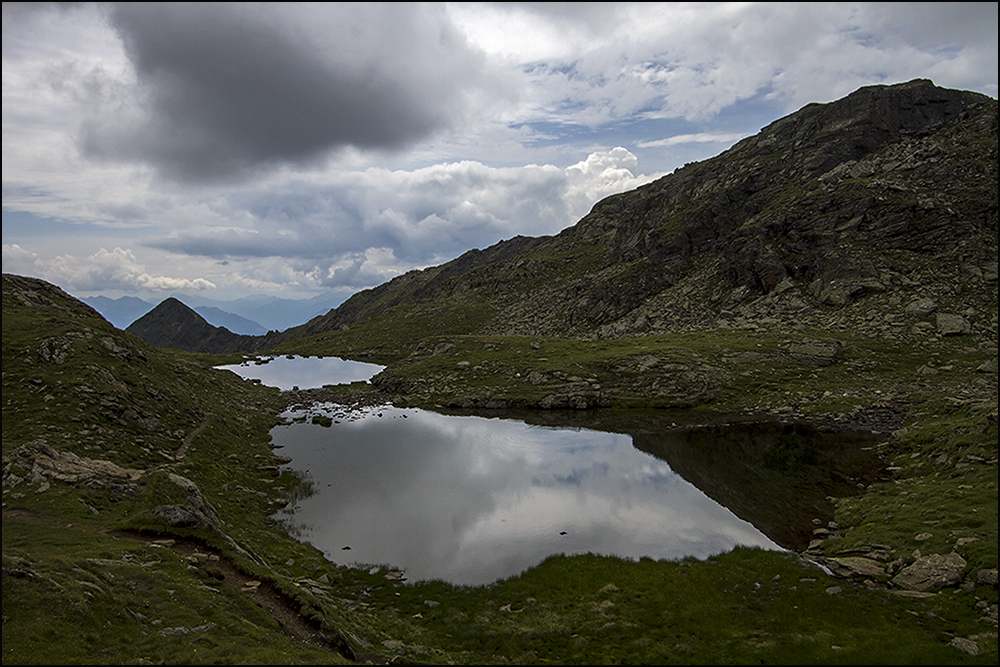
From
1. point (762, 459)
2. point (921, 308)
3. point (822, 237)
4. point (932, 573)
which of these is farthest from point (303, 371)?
point (921, 308)

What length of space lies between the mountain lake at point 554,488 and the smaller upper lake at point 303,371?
39119 millimetres

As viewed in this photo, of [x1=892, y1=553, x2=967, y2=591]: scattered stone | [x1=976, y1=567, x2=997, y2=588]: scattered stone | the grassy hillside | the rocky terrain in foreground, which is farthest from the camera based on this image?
[x1=892, y1=553, x2=967, y2=591]: scattered stone

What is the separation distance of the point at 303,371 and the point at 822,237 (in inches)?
4824

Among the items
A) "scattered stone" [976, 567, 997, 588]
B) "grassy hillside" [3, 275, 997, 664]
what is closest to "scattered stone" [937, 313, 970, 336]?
"grassy hillside" [3, 275, 997, 664]

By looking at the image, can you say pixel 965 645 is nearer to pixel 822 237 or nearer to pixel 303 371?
pixel 822 237

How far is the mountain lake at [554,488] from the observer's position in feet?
107

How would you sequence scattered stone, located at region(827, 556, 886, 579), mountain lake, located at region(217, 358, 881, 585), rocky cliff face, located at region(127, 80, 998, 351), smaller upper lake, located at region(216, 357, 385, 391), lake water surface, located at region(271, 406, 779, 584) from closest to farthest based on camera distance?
1. scattered stone, located at region(827, 556, 886, 579)
2. lake water surface, located at region(271, 406, 779, 584)
3. mountain lake, located at region(217, 358, 881, 585)
4. rocky cliff face, located at region(127, 80, 998, 351)
5. smaller upper lake, located at region(216, 357, 385, 391)

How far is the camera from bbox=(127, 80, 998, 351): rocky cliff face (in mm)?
79250

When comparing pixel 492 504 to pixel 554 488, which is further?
pixel 554 488

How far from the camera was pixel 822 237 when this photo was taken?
314ft

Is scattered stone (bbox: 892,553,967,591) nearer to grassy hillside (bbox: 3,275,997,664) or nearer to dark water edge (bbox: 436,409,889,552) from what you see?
grassy hillside (bbox: 3,275,997,664)

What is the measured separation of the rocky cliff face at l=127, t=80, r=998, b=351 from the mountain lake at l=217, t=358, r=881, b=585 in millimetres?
42966

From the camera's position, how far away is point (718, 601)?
25.5 m

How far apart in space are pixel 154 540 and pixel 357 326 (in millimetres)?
150037
